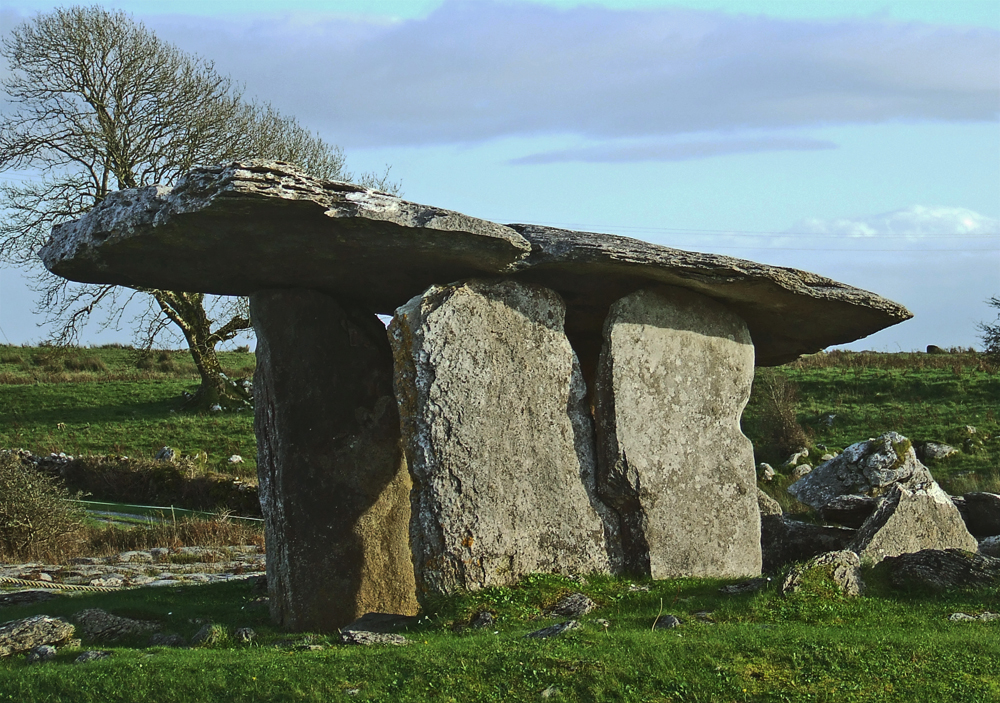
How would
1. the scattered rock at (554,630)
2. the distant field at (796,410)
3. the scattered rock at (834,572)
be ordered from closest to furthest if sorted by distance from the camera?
the scattered rock at (554,630)
the scattered rock at (834,572)
the distant field at (796,410)

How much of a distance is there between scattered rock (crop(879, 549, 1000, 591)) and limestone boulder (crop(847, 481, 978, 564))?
79 cm

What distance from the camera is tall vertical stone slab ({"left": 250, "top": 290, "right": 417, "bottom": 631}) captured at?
11375 mm

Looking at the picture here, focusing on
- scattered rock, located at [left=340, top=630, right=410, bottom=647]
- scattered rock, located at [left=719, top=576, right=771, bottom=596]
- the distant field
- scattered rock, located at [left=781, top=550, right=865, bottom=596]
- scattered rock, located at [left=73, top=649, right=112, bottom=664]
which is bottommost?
scattered rock, located at [left=73, top=649, right=112, bottom=664]

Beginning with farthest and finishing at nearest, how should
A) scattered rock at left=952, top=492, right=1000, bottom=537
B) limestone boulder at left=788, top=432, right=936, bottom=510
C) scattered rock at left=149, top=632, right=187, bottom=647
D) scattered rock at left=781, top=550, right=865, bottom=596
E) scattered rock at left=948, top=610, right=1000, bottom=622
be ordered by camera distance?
limestone boulder at left=788, top=432, right=936, bottom=510 < scattered rock at left=952, top=492, right=1000, bottom=537 < scattered rock at left=149, top=632, right=187, bottom=647 < scattered rock at left=781, top=550, right=865, bottom=596 < scattered rock at left=948, top=610, right=1000, bottom=622

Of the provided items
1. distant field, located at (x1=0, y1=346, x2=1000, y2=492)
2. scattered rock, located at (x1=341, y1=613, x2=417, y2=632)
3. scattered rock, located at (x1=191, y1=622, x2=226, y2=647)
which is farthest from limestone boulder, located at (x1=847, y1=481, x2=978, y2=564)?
distant field, located at (x1=0, y1=346, x2=1000, y2=492)

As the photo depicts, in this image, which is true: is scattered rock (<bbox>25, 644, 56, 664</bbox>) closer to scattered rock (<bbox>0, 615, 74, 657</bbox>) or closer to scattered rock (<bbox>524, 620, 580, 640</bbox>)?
scattered rock (<bbox>0, 615, 74, 657</bbox>)

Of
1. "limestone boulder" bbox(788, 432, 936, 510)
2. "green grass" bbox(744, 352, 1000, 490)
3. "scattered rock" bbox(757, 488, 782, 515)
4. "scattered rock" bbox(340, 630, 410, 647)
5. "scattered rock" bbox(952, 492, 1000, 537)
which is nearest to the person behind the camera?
"scattered rock" bbox(340, 630, 410, 647)

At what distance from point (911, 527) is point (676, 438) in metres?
2.66

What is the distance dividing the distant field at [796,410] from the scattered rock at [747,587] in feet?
41.8

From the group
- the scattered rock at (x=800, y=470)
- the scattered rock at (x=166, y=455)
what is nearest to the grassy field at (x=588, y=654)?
the scattered rock at (x=166, y=455)

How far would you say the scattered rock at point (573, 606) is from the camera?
9570 millimetres

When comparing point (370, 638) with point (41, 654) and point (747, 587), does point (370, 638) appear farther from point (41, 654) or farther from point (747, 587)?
point (747, 587)

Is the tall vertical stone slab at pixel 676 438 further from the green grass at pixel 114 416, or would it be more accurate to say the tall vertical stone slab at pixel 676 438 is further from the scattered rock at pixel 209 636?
the green grass at pixel 114 416

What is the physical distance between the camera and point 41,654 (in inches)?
362
